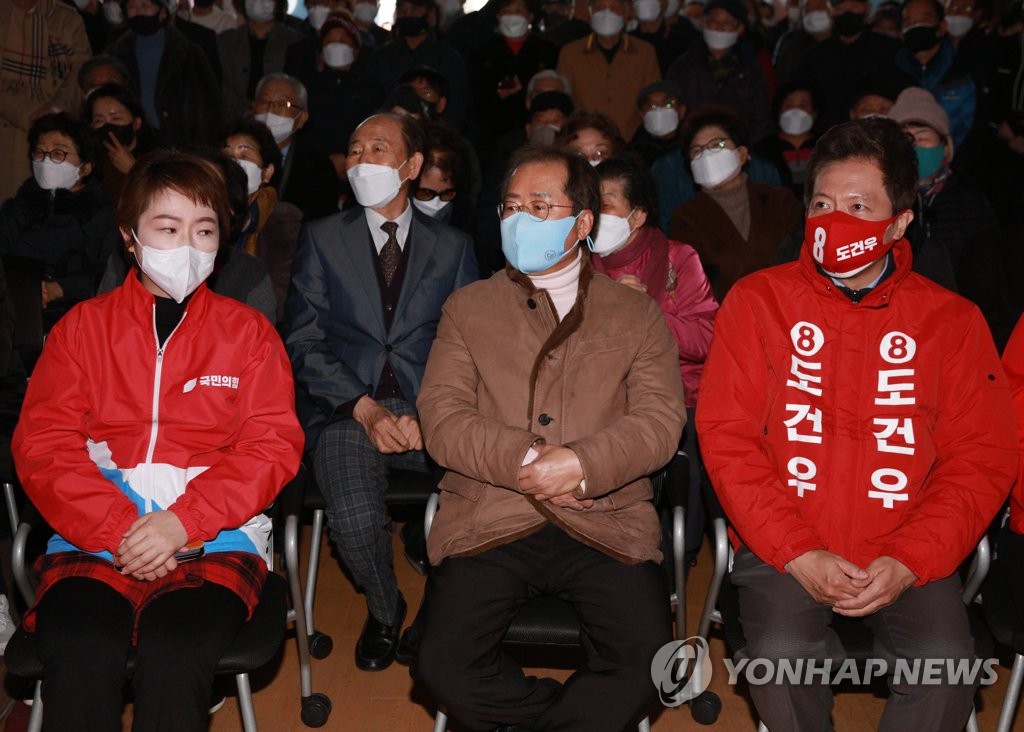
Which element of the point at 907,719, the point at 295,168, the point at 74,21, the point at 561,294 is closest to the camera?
the point at 907,719

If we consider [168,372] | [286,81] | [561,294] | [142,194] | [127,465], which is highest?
[286,81]

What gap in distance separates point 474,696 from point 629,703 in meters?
0.39

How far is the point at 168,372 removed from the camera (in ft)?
8.39

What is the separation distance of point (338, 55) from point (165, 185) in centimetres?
394

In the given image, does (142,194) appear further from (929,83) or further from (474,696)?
(929,83)

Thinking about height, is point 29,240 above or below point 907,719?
above

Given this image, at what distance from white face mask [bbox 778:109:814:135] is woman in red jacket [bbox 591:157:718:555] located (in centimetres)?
257

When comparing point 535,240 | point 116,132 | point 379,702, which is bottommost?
point 379,702

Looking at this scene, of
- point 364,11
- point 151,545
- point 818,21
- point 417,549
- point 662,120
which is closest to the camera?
point 151,545

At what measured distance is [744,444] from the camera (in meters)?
2.58

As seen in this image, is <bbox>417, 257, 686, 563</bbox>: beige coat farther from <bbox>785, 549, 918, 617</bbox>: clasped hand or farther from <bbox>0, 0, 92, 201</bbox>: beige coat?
<bbox>0, 0, 92, 201</bbox>: beige coat

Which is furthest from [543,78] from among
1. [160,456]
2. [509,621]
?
[509,621]

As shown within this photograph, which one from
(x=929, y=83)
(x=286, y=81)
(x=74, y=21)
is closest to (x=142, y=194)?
(x=286, y=81)

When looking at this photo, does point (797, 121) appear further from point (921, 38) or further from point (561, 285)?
point (561, 285)
